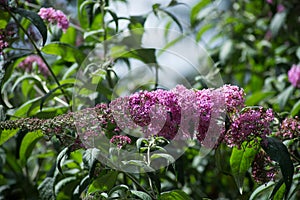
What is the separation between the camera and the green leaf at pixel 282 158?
1284 mm

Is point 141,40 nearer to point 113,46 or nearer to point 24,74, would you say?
point 113,46

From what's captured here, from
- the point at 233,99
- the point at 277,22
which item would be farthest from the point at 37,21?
the point at 277,22

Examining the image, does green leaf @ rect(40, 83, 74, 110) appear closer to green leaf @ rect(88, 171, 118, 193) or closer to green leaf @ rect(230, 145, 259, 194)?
green leaf @ rect(88, 171, 118, 193)

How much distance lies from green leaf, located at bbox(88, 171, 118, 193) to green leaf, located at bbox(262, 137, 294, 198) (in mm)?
405

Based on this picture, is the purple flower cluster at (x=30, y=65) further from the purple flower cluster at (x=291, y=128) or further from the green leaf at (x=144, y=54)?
the purple flower cluster at (x=291, y=128)

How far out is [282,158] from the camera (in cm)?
129

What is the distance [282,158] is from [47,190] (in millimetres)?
794

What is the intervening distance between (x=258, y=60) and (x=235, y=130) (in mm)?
1724

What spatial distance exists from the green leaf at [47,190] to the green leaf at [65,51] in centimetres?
43

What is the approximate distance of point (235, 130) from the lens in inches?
50.9

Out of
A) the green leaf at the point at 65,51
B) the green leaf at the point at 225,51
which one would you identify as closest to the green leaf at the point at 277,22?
the green leaf at the point at 225,51

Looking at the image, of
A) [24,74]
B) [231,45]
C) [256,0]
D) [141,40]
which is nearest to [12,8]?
[24,74]

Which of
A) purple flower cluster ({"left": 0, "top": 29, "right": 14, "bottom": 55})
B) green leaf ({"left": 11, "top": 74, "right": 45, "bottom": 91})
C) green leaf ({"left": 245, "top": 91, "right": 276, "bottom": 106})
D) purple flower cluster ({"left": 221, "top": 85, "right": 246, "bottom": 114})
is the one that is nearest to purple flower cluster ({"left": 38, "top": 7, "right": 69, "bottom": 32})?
purple flower cluster ({"left": 0, "top": 29, "right": 14, "bottom": 55})

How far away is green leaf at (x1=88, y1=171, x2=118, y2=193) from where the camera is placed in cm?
133
